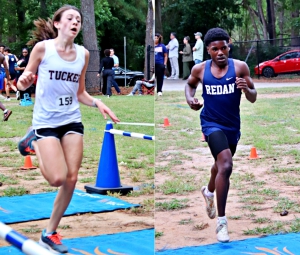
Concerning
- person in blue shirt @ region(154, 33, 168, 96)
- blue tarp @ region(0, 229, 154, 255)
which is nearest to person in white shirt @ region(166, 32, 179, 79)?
person in blue shirt @ region(154, 33, 168, 96)

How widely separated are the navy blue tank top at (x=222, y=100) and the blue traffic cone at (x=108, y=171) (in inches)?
75.3

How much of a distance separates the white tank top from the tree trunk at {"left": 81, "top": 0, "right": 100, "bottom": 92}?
525 millimetres

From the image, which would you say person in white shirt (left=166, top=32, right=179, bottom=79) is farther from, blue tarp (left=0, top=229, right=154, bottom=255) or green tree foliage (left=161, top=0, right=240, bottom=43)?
blue tarp (left=0, top=229, right=154, bottom=255)

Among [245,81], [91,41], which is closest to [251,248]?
[245,81]

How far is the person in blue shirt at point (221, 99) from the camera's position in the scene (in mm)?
3941

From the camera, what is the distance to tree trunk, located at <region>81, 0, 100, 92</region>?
13.1 feet

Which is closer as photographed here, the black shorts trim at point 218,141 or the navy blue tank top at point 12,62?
the black shorts trim at point 218,141

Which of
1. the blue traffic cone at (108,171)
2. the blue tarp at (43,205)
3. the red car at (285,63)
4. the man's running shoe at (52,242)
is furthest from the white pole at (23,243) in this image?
the red car at (285,63)

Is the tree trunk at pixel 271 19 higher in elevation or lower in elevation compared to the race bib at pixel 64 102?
higher

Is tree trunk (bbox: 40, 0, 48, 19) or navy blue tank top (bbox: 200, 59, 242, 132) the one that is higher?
tree trunk (bbox: 40, 0, 48, 19)

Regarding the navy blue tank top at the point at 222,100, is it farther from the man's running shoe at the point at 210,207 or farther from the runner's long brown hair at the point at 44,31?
the runner's long brown hair at the point at 44,31

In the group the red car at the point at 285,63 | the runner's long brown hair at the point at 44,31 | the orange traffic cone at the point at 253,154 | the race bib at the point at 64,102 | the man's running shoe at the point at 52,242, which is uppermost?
the runner's long brown hair at the point at 44,31

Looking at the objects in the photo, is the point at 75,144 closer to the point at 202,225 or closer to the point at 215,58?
the point at 215,58

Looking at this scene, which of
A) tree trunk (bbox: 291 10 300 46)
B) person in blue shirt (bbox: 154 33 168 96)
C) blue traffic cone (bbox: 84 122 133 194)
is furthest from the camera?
tree trunk (bbox: 291 10 300 46)
